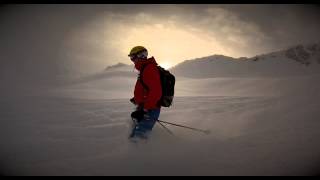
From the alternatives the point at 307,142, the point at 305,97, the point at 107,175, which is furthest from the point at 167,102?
the point at 305,97

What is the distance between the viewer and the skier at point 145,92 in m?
5.78

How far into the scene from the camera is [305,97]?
30.4 ft

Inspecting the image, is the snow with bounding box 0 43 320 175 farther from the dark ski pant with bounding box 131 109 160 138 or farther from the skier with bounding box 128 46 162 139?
the skier with bounding box 128 46 162 139

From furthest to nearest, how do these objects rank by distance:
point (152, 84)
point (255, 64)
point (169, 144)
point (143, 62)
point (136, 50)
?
point (255, 64), point (169, 144), point (136, 50), point (143, 62), point (152, 84)

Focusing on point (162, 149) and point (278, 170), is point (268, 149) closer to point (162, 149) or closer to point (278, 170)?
point (278, 170)

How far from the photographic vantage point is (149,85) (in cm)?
577

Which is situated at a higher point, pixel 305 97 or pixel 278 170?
pixel 305 97

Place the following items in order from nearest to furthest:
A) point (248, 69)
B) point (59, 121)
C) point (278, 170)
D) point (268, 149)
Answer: point (278, 170) < point (268, 149) < point (59, 121) < point (248, 69)

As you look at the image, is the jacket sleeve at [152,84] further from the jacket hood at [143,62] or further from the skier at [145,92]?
the jacket hood at [143,62]

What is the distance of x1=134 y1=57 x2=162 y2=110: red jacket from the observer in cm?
577

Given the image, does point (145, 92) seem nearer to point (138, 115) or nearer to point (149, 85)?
point (149, 85)

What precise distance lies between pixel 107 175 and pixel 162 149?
1244 millimetres

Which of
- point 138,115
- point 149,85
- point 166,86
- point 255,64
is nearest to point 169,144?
point 138,115

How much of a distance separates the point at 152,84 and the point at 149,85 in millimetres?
58
